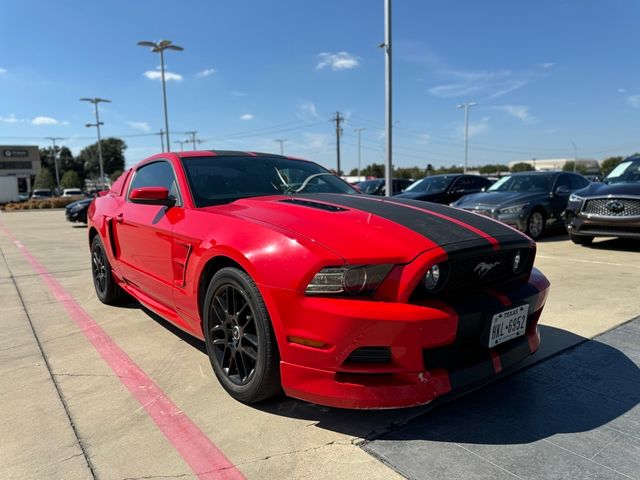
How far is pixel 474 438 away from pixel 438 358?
1.50ft

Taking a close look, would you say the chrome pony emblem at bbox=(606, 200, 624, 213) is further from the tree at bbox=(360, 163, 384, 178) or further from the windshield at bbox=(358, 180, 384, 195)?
the tree at bbox=(360, 163, 384, 178)

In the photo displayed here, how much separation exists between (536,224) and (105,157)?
367 ft

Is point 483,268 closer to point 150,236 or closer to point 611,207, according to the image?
→ point 150,236

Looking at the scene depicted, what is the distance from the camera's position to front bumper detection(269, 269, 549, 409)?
210 centimetres

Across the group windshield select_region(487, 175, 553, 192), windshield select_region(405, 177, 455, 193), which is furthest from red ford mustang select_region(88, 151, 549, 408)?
windshield select_region(405, 177, 455, 193)

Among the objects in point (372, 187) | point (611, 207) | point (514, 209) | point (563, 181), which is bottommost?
point (514, 209)

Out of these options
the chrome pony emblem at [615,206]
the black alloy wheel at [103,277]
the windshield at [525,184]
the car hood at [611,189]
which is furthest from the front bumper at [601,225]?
the black alloy wheel at [103,277]

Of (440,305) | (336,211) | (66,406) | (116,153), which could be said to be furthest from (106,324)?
(116,153)

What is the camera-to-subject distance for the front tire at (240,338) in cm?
241

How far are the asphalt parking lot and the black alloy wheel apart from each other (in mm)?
728

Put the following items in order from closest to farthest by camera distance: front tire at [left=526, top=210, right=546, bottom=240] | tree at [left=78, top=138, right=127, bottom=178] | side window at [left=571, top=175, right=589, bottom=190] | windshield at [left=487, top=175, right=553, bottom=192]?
1. front tire at [left=526, top=210, right=546, bottom=240]
2. windshield at [left=487, top=175, right=553, bottom=192]
3. side window at [left=571, top=175, right=589, bottom=190]
4. tree at [left=78, top=138, right=127, bottom=178]

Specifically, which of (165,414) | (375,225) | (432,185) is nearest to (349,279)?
(375,225)

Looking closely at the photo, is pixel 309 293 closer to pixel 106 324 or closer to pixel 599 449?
pixel 599 449

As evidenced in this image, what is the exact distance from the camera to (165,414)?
2.64 metres
